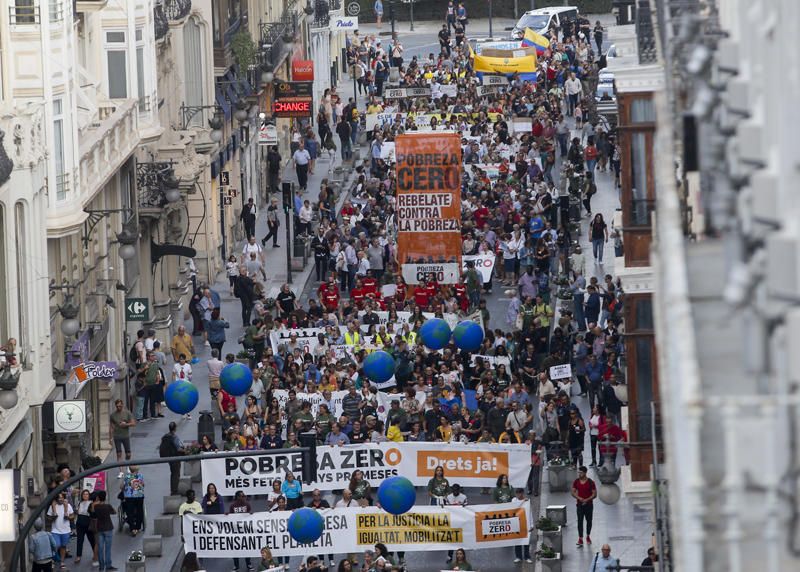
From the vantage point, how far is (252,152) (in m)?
68.4

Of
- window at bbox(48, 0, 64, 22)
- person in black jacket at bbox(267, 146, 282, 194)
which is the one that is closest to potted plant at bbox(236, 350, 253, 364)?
window at bbox(48, 0, 64, 22)

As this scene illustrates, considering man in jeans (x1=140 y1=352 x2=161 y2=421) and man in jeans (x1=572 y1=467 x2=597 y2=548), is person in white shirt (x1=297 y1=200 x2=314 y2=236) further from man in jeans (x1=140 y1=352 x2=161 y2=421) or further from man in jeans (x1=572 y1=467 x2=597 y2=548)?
man in jeans (x1=572 y1=467 x2=597 y2=548)

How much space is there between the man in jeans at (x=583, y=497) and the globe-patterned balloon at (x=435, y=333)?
811cm

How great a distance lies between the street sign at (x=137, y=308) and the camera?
4559 cm

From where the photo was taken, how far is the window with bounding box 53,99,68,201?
133ft

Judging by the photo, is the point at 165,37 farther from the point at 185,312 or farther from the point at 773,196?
the point at 773,196

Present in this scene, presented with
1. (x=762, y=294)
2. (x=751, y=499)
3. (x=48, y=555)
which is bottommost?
(x=48, y=555)

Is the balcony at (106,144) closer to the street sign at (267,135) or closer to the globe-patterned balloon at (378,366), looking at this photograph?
the globe-patterned balloon at (378,366)

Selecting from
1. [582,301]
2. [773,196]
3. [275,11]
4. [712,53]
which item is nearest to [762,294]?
[773,196]

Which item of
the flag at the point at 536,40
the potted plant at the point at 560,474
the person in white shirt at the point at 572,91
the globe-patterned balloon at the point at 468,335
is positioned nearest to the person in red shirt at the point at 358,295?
the globe-patterned balloon at the point at 468,335

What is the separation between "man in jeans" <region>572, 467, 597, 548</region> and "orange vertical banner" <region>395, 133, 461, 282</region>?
14.5m

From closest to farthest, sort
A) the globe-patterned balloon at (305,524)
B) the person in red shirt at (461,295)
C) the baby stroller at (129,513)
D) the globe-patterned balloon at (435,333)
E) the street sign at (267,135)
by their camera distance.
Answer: the globe-patterned balloon at (305,524), the baby stroller at (129,513), the globe-patterned balloon at (435,333), the person in red shirt at (461,295), the street sign at (267,135)

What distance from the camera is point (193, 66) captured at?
59.7 meters

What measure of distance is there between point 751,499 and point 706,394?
1244 mm
